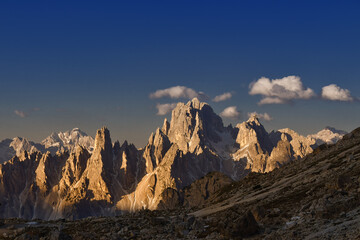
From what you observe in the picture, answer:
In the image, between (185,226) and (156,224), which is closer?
(185,226)

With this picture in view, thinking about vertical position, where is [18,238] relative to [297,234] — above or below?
above

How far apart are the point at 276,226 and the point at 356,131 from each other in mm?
62813

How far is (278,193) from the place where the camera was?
53.4 meters

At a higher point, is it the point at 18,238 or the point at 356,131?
the point at 356,131

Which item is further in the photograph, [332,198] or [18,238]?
[18,238]

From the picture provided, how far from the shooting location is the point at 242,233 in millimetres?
33750

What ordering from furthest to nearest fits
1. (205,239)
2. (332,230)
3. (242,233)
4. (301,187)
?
(301,187), (205,239), (242,233), (332,230)

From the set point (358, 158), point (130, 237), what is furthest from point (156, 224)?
point (358, 158)

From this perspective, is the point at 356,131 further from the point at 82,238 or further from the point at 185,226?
the point at 82,238

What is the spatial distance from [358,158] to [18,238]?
47.2 metres

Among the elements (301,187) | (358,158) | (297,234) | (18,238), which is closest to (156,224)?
(18,238)

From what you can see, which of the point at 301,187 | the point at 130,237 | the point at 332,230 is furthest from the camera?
the point at 301,187

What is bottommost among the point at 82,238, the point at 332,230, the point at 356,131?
the point at 332,230

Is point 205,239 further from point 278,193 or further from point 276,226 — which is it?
point 278,193
